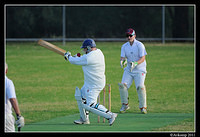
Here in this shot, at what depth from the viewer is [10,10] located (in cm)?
3856

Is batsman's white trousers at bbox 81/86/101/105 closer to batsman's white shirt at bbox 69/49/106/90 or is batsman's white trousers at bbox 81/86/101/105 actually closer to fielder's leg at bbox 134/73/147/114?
batsman's white shirt at bbox 69/49/106/90

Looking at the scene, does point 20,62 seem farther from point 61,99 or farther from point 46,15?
point 46,15

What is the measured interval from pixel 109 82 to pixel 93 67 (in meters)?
9.49

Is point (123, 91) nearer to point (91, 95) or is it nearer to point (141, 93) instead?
point (141, 93)

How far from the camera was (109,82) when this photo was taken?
1948 cm

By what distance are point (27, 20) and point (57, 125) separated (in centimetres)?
2938

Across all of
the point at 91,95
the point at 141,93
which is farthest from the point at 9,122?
the point at 141,93

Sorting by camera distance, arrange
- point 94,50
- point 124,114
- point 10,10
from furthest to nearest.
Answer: point 10,10
point 124,114
point 94,50

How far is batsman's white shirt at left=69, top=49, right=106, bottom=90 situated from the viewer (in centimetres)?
994

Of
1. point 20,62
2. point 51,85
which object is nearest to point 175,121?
point 51,85

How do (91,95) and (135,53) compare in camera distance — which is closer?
(91,95)

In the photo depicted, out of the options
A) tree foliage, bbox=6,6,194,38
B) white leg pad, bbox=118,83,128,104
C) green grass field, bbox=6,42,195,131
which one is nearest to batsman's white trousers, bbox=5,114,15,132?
green grass field, bbox=6,42,195,131

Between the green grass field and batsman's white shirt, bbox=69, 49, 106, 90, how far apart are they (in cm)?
97

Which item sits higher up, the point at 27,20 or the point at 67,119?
the point at 27,20
